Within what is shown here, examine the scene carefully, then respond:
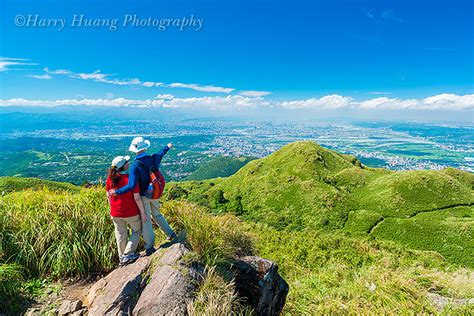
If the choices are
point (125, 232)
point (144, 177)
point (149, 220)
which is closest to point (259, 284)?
point (149, 220)

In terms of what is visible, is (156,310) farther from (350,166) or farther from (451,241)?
(350,166)

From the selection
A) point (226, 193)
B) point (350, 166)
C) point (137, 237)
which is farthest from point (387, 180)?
point (137, 237)

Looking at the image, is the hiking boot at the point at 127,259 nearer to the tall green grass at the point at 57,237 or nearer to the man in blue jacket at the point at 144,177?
the man in blue jacket at the point at 144,177

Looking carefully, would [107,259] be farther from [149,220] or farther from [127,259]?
[149,220]

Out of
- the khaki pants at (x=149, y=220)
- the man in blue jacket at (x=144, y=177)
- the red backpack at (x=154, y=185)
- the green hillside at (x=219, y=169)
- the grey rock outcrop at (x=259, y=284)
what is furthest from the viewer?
the green hillside at (x=219, y=169)

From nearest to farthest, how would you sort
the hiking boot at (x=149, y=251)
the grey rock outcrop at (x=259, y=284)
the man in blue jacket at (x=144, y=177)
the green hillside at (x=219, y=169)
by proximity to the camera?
1. the man in blue jacket at (x=144, y=177)
2. the hiking boot at (x=149, y=251)
3. the grey rock outcrop at (x=259, y=284)
4. the green hillside at (x=219, y=169)

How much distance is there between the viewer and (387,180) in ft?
169

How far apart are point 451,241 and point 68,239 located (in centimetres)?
4145

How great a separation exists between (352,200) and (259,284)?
48.0 metres

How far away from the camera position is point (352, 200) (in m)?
49.2

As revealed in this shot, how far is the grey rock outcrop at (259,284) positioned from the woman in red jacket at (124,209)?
2.49m

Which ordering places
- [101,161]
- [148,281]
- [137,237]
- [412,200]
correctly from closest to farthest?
[148,281] → [137,237] → [412,200] → [101,161]

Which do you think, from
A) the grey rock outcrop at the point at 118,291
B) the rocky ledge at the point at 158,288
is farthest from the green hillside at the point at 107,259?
the grey rock outcrop at the point at 118,291

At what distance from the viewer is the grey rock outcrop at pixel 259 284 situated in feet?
20.8
